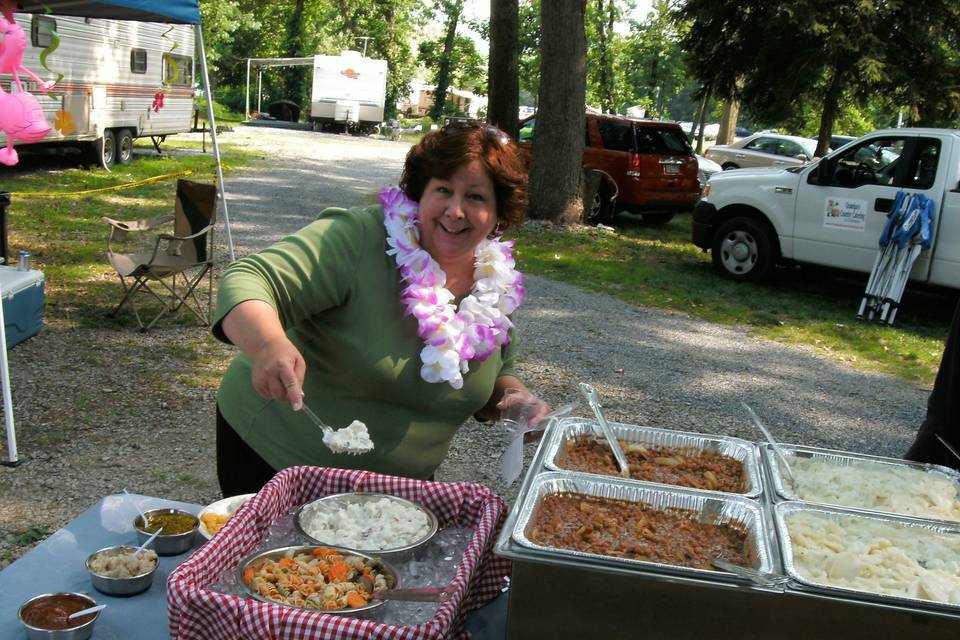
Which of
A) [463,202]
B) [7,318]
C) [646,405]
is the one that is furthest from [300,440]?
[7,318]

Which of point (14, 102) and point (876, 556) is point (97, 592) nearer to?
point (876, 556)

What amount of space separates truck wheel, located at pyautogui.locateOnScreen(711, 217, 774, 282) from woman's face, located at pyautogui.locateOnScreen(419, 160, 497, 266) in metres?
8.60

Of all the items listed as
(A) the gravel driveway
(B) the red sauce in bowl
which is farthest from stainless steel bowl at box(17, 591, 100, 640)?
(A) the gravel driveway

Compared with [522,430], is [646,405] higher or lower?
Result: lower

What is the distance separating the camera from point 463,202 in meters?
2.24

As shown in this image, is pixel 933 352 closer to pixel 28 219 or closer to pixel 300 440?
pixel 300 440

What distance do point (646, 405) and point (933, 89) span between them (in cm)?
1120

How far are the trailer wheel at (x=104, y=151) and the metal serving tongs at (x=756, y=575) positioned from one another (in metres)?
16.6

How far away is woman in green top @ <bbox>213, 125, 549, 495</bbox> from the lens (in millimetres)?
2148

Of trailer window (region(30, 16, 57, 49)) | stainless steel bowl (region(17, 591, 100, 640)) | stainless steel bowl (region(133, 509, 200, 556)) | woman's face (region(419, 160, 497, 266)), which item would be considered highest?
trailer window (region(30, 16, 57, 49))

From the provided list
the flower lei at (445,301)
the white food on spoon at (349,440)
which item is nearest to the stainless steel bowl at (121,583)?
the white food on spoon at (349,440)

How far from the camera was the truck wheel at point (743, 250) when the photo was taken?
10.3 metres

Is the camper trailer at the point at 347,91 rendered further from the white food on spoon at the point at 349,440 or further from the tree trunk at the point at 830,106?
the white food on spoon at the point at 349,440

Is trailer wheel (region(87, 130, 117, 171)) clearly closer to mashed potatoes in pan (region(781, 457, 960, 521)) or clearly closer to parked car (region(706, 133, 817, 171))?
parked car (region(706, 133, 817, 171))
